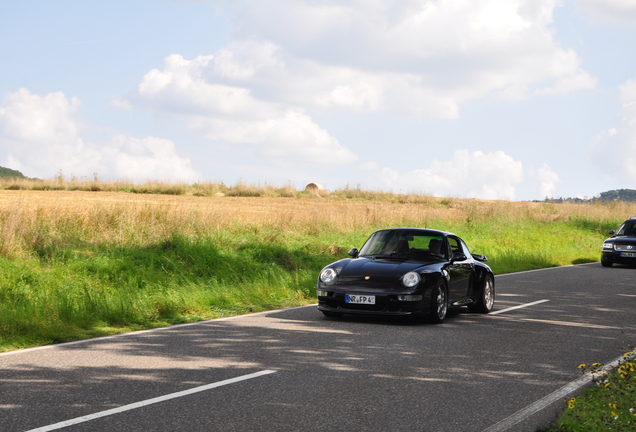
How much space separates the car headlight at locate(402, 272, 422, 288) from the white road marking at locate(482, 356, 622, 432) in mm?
3353

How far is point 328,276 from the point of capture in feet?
34.7

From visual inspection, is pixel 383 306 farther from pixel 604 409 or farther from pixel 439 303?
pixel 604 409

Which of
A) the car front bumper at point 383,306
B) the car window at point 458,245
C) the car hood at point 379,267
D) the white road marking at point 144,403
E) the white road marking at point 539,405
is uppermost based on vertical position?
the car window at point 458,245

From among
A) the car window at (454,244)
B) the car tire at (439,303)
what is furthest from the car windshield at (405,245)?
the car tire at (439,303)

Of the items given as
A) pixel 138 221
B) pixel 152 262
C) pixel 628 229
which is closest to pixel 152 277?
pixel 152 262

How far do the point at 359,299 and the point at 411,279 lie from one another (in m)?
0.81

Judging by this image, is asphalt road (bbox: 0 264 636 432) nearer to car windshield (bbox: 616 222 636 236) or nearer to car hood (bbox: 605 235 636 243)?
car hood (bbox: 605 235 636 243)

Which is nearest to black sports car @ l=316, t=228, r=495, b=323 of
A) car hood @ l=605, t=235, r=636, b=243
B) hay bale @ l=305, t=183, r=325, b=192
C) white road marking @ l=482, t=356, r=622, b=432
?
white road marking @ l=482, t=356, r=622, b=432

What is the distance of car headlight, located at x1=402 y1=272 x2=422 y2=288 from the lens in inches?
400

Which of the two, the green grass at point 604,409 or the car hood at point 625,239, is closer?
the green grass at point 604,409

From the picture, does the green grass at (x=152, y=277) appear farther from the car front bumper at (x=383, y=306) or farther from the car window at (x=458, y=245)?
the car window at (x=458, y=245)

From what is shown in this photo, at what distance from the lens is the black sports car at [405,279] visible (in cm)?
1017

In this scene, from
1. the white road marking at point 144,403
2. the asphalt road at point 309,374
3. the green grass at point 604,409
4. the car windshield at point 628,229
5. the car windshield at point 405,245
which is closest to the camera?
the white road marking at point 144,403

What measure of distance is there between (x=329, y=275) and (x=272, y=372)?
147 inches
